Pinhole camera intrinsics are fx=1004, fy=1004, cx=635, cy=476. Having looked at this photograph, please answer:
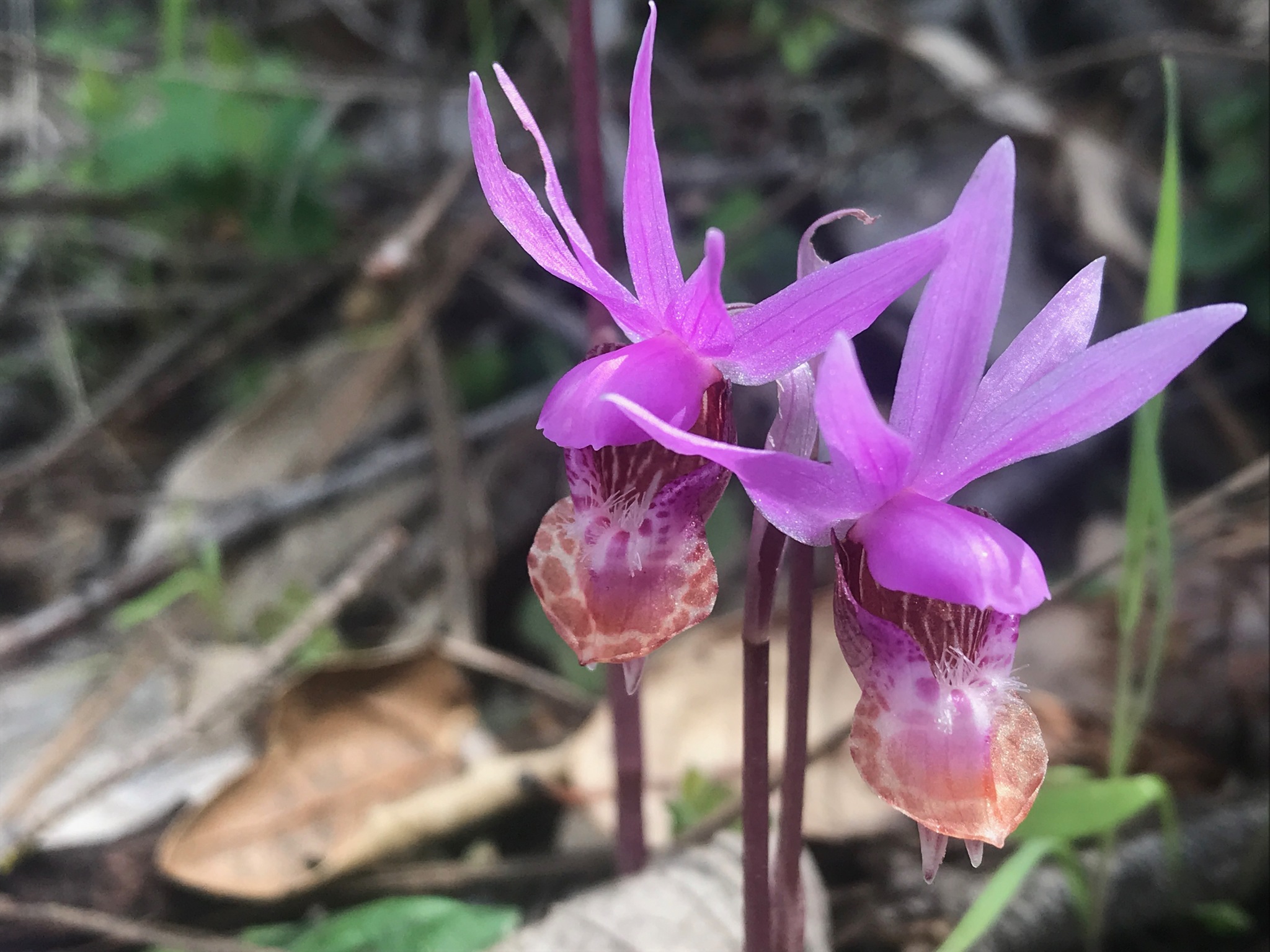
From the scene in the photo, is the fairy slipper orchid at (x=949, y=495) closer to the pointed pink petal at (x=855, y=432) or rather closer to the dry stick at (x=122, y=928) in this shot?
the pointed pink petal at (x=855, y=432)

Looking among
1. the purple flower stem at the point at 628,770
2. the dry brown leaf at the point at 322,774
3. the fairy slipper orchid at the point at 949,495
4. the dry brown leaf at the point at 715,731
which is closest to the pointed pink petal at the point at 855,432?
the fairy slipper orchid at the point at 949,495

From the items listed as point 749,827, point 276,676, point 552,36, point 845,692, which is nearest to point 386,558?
point 276,676

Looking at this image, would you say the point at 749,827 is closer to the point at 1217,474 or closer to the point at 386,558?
the point at 386,558

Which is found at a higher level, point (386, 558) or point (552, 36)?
point (552, 36)

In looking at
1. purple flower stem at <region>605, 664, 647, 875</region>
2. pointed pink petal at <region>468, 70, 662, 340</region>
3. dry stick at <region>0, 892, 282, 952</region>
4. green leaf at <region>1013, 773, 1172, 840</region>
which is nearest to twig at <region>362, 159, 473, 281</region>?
purple flower stem at <region>605, 664, 647, 875</region>

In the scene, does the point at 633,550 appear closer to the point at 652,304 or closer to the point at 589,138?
the point at 652,304

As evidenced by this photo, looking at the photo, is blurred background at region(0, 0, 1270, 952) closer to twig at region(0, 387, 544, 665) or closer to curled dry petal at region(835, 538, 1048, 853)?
twig at region(0, 387, 544, 665)

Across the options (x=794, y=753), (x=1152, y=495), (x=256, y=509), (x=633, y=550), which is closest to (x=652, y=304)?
(x=633, y=550)

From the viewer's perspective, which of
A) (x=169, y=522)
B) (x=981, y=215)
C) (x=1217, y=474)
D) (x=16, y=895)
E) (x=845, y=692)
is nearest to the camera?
(x=981, y=215)
